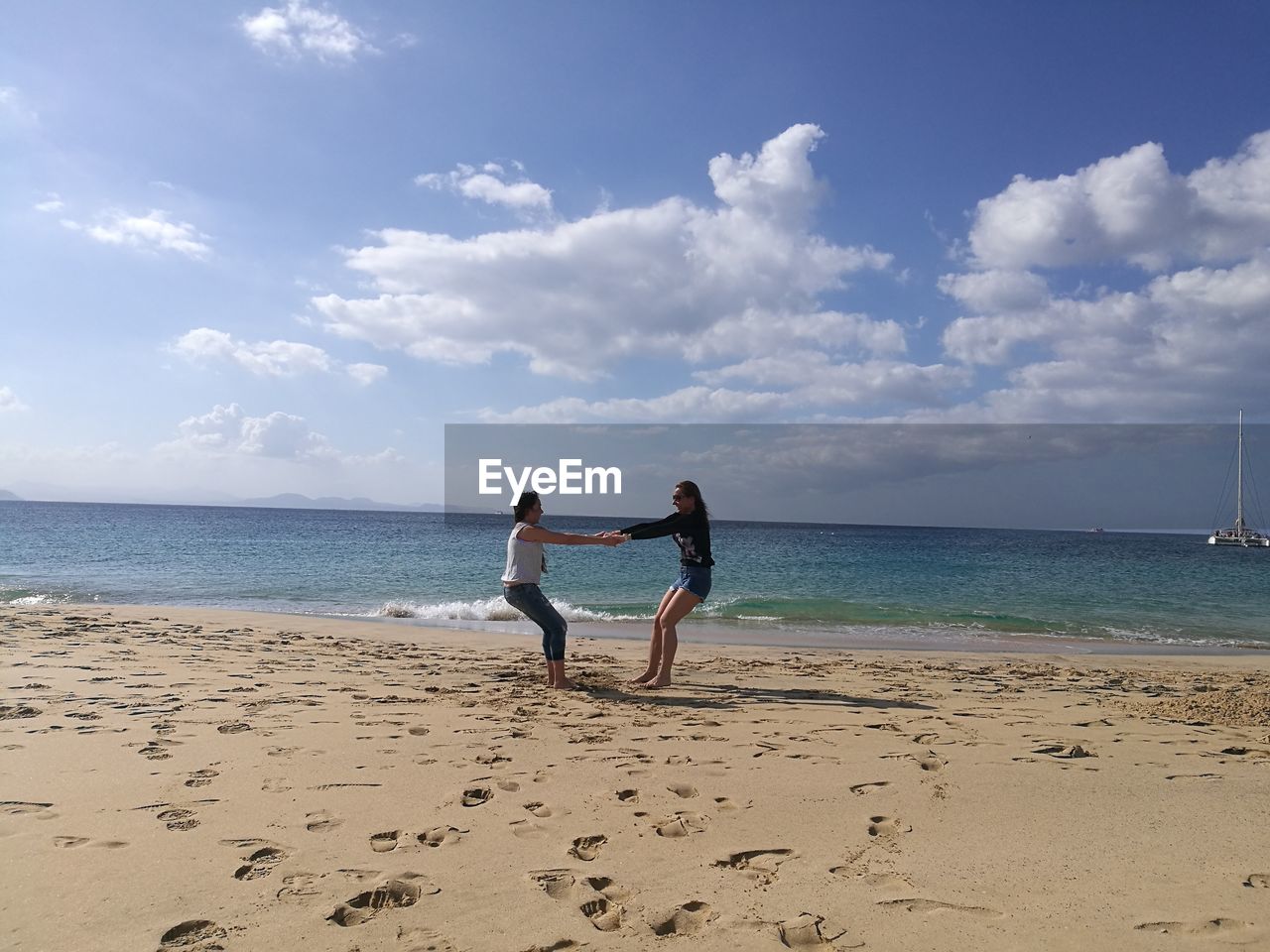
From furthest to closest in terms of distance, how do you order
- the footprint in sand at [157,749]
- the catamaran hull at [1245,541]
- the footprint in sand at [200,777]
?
the catamaran hull at [1245,541] < the footprint in sand at [157,749] < the footprint in sand at [200,777]

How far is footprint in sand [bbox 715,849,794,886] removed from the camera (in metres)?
3.13

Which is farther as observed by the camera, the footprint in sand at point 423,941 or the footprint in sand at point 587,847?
the footprint in sand at point 587,847

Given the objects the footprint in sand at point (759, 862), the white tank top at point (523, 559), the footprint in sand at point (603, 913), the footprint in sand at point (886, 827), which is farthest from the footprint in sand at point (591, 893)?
the white tank top at point (523, 559)

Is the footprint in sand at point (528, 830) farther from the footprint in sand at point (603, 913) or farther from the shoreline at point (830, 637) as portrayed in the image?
the shoreline at point (830, 637)

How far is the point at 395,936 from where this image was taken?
2641 millimetres

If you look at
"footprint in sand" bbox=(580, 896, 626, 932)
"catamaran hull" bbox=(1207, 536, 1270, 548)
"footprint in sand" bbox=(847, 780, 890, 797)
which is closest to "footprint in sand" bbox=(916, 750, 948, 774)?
"footprint in sand" bbox=(847, 780, 890, 797)

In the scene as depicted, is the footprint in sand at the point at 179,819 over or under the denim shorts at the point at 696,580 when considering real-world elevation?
under

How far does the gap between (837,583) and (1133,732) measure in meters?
20.4

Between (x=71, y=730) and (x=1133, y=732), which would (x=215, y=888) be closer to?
(x=71, y=730)

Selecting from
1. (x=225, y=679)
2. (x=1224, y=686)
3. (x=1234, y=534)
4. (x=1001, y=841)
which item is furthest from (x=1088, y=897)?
(x=1234, y=534)

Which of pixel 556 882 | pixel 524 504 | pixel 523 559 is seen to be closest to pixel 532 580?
pixel 523 559

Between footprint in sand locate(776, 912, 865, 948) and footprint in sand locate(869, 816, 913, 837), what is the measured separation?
98cm

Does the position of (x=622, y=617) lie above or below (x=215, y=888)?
below

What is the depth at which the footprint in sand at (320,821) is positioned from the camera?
3.56 meters
